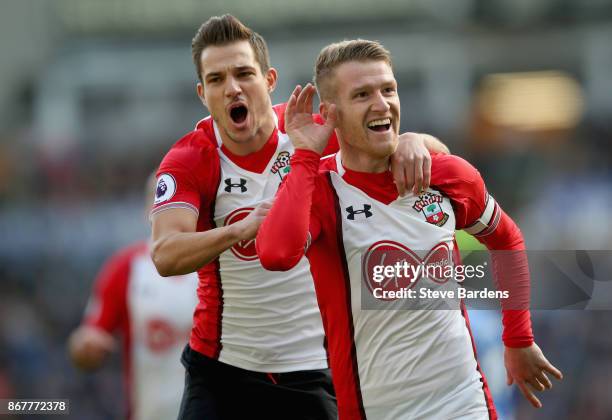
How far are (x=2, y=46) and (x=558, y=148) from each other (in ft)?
51.3

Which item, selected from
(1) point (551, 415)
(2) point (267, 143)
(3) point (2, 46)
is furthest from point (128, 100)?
(2) point (267, 143)

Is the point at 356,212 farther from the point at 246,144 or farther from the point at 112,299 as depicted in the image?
the point at 112,299

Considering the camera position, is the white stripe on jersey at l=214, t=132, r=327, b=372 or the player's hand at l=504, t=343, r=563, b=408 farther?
the white stripe on jersey at l=214, t=132, r=327, b=372

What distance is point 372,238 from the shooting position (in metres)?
4.32

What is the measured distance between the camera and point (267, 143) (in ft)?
17.3

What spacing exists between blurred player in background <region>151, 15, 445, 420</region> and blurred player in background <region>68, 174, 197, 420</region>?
2.12 m

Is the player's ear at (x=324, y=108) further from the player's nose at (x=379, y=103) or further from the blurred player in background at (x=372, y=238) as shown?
the player's nose at (x=379, y=103)

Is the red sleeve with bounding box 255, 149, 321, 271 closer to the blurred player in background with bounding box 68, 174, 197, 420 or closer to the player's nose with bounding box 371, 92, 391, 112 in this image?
the player's nose with bounding box 371, 92, 391, 112

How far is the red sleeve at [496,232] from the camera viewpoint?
4.48 meters

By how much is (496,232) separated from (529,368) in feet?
1.96

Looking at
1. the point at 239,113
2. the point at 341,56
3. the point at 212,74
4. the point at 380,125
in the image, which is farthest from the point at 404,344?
the point at 212,74

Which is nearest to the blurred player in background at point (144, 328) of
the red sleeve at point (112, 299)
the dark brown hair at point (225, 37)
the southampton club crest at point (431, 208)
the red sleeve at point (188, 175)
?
the red sleeve at point (112, 299)

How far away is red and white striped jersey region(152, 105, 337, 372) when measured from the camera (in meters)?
5.09

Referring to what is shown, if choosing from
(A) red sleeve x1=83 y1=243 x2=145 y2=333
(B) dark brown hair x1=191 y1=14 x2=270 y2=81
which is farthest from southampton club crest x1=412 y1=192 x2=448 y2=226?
(A) red sleeve x1=83 y1=243 x2=145 y2=333
